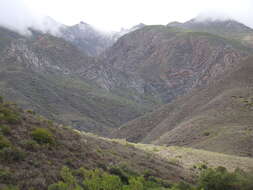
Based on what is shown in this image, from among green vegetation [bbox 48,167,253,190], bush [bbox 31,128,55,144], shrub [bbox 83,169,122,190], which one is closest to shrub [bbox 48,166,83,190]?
green vegetation [bbox 48,167,253,190]

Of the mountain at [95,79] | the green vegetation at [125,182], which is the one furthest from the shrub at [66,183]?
the mountain at [95,79]

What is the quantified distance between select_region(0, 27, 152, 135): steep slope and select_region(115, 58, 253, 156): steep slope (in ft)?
85.8

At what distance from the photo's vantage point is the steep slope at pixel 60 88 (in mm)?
97625

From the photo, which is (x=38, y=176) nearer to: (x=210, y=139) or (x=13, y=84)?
(x=210, y=139)

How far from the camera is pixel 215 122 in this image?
46.0 metres

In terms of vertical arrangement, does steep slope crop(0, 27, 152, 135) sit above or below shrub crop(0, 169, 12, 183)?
above

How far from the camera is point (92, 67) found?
166 meters

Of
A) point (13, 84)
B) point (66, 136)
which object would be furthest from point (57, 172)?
point (13, 84)

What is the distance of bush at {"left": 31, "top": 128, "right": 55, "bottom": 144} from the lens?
558 inches

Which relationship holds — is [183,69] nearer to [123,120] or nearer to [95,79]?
[95,79]

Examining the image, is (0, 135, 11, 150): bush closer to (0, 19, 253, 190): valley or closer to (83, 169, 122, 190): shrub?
(0, 19, 253, 190): valley

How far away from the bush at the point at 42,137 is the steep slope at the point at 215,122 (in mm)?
23316

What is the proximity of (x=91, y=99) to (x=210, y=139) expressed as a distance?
287 feet

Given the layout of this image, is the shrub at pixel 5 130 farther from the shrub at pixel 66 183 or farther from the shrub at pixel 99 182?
the shrub at pixel 99 182
